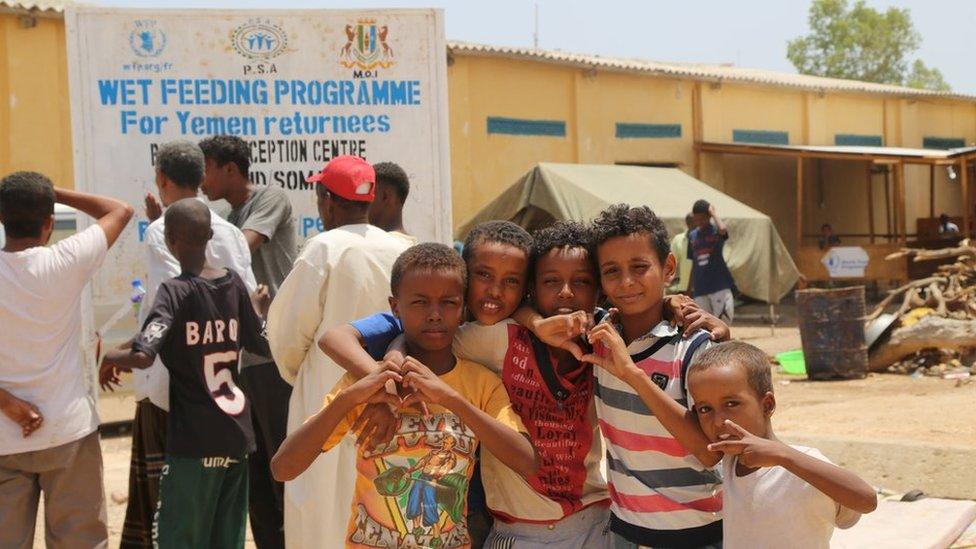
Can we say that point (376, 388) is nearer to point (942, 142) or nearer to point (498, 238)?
point (498, 238)

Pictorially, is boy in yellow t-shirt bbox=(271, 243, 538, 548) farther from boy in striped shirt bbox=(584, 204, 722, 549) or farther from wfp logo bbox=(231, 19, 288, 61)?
wfp logo bbox=(231, 19, 288, 61)

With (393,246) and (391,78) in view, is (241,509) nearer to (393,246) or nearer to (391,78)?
(393,246)

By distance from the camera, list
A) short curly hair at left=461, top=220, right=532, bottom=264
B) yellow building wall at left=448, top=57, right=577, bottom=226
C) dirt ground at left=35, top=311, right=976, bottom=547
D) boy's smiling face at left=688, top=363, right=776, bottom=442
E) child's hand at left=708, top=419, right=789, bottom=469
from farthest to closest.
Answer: yellow building wall at left=448, top=57, right=577, bottom=226, dirt ground at left=35, top=311, right=976, bottom=547, short curly hair at left=461, top=220, right=532, bottom=264, boy's smiling face at left=688, top=363, right=776, bottom=442, child's hand at left=708, top=419, right=789, bottom=469

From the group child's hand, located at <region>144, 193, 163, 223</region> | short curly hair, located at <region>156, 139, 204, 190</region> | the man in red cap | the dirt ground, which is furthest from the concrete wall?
the man in red cap

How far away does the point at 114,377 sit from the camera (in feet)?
14.5

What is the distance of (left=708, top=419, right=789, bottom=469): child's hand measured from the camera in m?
2.40

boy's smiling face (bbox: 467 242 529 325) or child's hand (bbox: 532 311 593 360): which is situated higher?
boy's smiling face (bbox: 467 242 529 325)

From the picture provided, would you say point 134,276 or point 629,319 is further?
point 134,276

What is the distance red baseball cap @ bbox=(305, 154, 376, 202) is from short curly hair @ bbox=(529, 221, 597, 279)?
4.11 feet

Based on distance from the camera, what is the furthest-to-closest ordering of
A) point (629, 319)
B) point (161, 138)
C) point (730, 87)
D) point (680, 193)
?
point (730, 87) < point (680, 193) < point (161, 138) < point (629, 319)

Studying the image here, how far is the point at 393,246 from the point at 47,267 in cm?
116

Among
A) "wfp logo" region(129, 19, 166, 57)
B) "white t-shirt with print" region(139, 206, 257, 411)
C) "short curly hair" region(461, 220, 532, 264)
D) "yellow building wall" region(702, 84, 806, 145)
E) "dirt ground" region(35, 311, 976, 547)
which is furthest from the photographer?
"yellow building wall" region(702, 84, 806, 145)

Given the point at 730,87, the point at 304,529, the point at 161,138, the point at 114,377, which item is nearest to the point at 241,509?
the point at 304,529

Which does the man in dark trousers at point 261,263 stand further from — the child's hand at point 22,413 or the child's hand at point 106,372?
the child's hand at point 22,413
